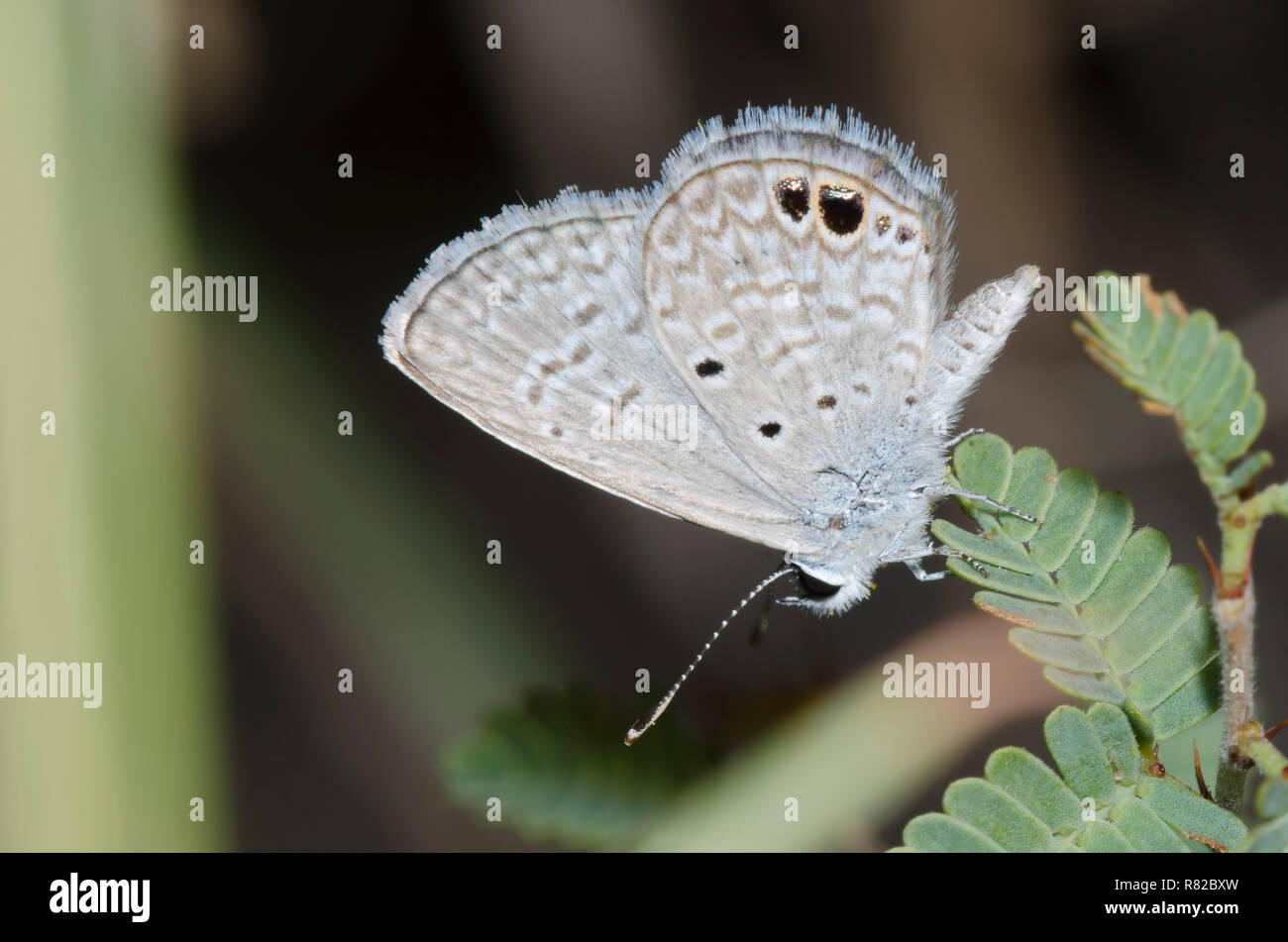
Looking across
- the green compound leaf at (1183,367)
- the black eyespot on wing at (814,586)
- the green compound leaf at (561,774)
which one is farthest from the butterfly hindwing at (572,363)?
the green compound leaf at (1183,367)

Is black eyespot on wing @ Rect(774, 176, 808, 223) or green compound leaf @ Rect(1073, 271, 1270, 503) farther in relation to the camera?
black eyespot on wing @ Rect(774, 176, 808, 223)

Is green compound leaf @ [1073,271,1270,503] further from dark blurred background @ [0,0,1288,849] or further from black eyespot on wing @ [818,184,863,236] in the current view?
dark blurred background @ [0,0,1288,849]

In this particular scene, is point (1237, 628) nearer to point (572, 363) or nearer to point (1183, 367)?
point (1183, 367)

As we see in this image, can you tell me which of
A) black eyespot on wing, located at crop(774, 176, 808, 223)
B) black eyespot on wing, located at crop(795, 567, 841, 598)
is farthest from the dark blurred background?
black eyespot on wing, located at crop(774, 176, 808, 223)

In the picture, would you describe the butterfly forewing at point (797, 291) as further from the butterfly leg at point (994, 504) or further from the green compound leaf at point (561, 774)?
the green compound leaf at point (561, 774)

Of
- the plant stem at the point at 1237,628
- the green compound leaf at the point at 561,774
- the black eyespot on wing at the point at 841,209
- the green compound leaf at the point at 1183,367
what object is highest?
the black eyespot on wing at the point at 841,209

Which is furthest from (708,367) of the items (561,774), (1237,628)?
(1237,628)
